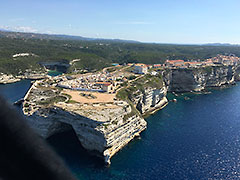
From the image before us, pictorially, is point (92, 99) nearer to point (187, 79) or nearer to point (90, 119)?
point (90, 119)

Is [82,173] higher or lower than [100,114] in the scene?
lower

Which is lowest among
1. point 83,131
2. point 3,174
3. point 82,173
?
point 82,173

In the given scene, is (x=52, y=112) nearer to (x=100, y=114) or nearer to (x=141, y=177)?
(x=100, y=114)

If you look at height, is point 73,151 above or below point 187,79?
below

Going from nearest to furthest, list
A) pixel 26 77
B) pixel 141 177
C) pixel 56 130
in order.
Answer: pixel 141 177 → pixel 56 130 → pixel 26 77

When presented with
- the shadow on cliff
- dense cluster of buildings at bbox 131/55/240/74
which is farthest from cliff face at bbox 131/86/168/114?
the shadow on cliff

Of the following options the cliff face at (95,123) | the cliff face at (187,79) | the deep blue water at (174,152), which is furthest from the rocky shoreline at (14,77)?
the cliff face at (187,79)

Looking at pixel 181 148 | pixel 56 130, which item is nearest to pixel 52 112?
pixel 56 130

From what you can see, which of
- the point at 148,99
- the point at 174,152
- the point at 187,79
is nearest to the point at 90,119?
the point at 174,152
